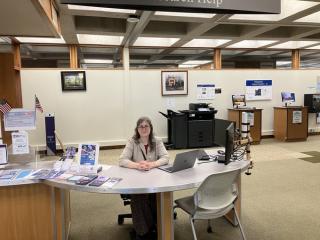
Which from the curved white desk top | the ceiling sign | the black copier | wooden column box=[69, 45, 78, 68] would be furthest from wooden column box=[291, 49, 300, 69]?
the curved white desk top

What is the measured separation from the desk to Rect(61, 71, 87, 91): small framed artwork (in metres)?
4.31

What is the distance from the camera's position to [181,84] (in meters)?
7.05

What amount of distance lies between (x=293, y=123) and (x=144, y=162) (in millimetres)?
5916

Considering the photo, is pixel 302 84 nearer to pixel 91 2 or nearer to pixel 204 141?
pixel 204 141

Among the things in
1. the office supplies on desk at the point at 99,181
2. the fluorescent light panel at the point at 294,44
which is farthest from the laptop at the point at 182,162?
the fluorescent light panel at the point at 294,44

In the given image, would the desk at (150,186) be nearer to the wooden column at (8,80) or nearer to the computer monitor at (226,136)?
the computer monitor at (226,136)

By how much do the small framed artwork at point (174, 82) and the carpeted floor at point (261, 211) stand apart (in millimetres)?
2824

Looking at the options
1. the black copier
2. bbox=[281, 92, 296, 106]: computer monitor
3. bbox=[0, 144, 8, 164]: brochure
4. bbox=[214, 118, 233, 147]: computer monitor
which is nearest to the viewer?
bbox=[0, 144, 8, 164]: brochure

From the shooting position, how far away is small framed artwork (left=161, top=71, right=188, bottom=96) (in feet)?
22.8

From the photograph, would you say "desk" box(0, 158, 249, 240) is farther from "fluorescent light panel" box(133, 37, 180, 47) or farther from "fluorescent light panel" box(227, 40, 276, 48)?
"fluorescent light panel" box(227, 40, 276, 48)

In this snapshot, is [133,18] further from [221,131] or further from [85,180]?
[85,180]

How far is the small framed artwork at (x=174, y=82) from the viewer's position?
6961mm

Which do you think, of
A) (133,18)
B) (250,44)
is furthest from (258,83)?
(133,18)

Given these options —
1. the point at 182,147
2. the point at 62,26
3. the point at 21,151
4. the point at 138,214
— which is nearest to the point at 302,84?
the point at 182,147
